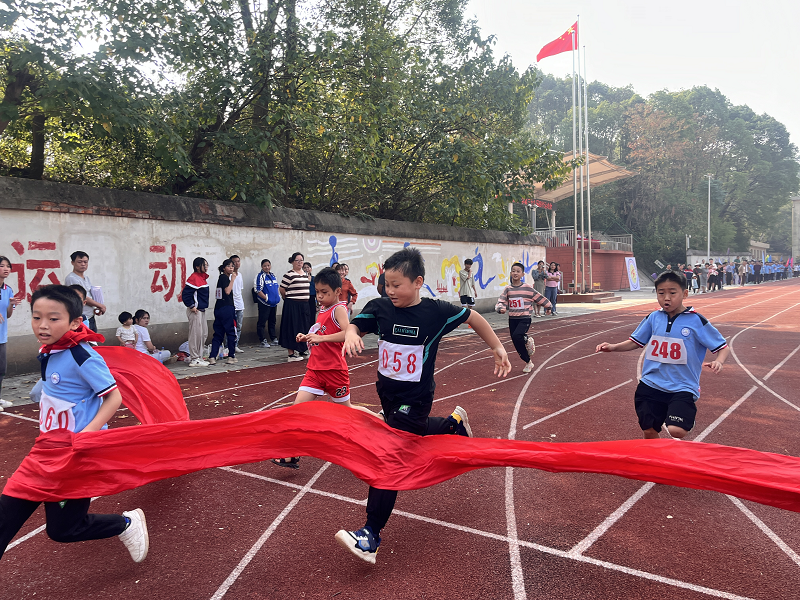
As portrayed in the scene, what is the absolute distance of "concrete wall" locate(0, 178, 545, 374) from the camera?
27.0 ft

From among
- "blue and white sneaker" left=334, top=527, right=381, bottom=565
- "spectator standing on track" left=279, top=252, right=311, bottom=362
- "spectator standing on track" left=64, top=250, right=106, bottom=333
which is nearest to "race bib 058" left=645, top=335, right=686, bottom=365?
"blue and white sneaker" left=334, top=527, right=381, bottom=565

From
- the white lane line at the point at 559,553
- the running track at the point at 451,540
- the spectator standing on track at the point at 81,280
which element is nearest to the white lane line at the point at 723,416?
the running track at the point at 451,540

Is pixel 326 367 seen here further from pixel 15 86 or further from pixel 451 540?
pixel 15 86

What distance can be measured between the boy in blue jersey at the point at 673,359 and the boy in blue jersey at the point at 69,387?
3684 millimetres

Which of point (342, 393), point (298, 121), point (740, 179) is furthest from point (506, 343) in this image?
point (740, 179)

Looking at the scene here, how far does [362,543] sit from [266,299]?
8.69 metres

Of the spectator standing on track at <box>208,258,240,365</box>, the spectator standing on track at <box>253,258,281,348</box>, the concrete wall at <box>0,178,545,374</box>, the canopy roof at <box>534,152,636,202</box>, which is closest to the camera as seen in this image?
the concrete wall at <box>0,178,545,374</box>

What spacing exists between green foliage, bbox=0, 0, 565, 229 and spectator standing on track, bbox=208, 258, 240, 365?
2.29 meters

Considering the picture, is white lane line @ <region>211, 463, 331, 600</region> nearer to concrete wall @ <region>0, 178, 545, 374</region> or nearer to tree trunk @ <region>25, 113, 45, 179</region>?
concrete wall @ <region>0, 178, 545, 374</region>

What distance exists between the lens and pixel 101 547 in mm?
3279

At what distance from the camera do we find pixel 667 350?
4250 mm

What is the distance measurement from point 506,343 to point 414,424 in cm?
948

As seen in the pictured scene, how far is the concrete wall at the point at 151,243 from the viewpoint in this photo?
823 cm

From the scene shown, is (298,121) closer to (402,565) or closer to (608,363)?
(608,363)
